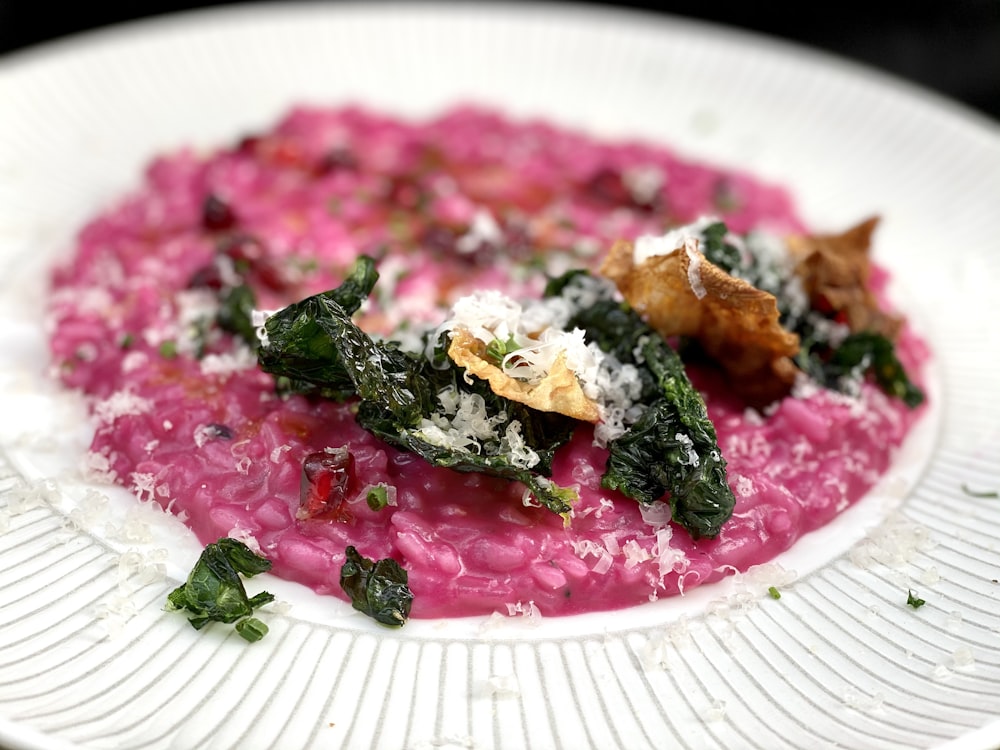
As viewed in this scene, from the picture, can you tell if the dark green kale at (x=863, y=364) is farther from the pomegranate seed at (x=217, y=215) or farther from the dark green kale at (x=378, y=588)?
the pomegranate seed at (x=217, y=215)

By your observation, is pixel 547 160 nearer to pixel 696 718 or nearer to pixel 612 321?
pixel 612 321

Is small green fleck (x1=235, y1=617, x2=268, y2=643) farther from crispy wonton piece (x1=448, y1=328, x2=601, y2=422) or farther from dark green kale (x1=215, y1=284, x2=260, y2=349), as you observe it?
dark green kale (x1=215, y1=284, x2=260, y2=349)

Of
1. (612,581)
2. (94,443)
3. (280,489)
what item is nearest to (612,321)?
(612,581)

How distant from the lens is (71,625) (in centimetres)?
344

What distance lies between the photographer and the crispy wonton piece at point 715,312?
4.18 m

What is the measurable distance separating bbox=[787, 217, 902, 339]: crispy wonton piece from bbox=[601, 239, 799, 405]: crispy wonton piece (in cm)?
47

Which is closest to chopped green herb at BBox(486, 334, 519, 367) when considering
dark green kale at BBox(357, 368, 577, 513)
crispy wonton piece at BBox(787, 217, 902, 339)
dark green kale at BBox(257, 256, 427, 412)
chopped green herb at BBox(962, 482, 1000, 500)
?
dark green kale at BBox(357, 368, 577, 513)

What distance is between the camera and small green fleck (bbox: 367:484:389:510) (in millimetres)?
3807

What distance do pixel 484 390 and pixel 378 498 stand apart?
1.99ft

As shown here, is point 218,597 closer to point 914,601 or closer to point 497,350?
point 497,350

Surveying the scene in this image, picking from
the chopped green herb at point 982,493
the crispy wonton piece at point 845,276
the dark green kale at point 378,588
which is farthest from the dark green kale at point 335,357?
the chopped green herb at point 982,493

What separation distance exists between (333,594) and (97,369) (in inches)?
70.9

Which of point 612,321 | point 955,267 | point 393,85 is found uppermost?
point 612,321

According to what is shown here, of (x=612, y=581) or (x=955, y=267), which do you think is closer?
(x=612, y=581)
